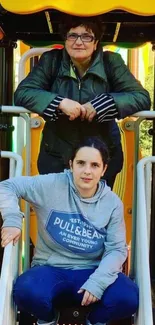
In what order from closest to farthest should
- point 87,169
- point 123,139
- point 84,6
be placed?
point 87,169
point 84,6
point 123,139

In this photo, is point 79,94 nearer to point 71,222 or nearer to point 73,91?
point 73,91

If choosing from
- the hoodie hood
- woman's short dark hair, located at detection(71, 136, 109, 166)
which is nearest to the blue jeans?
the hoodie hood

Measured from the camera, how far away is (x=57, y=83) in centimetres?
296

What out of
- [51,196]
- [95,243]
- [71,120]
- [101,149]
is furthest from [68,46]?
[95,243]

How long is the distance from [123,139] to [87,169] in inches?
51.6

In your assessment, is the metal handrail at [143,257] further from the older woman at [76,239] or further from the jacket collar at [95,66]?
the jacket collar at [95,66]

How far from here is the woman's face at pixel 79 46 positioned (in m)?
2.80

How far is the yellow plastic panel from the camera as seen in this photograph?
2.65 metres

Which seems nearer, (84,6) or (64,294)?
(64,294)

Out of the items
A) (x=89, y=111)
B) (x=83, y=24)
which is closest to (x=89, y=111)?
(x=89, y=111)

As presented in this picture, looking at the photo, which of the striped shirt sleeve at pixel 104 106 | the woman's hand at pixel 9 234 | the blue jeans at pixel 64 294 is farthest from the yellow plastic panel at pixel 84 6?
the blue jeans at pixel 64 294

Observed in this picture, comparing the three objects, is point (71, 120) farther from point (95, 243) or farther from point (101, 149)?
point (95, 243)

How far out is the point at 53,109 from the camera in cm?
280

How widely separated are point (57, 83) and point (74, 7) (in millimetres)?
433
